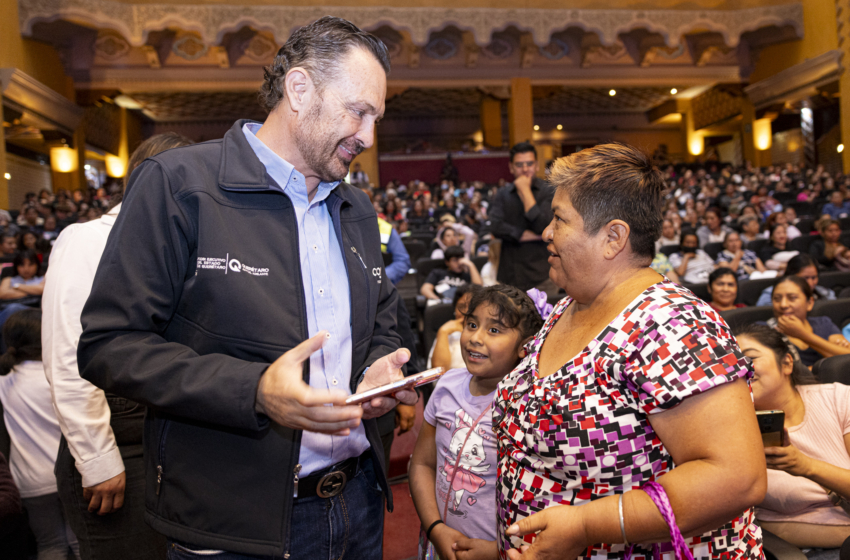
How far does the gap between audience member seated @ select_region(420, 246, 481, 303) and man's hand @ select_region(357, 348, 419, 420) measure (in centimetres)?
370

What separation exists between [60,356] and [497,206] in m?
2.44

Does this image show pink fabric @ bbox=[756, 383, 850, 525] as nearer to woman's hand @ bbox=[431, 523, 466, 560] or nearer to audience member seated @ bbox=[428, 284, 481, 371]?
woman's hand @ bbox=[431, 523, 466, 560]

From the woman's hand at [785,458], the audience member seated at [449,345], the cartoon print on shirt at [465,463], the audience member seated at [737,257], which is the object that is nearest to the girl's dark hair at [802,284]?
the audience member seated at [449,345]

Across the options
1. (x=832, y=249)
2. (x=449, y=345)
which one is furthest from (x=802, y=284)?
(x=832, y=249)

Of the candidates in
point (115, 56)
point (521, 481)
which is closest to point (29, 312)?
point (521, 481)

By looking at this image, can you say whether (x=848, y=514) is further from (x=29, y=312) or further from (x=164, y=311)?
(x=29, y=312)

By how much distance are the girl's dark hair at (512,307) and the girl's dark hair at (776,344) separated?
2.34 feet

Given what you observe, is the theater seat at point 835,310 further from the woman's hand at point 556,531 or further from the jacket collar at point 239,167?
the jacket collar at point 239,167

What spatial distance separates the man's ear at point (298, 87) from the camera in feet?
3.57

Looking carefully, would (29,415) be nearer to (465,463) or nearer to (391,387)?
(465,463)

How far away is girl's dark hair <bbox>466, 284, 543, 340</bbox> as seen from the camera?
175 cm

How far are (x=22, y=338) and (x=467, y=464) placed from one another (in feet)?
5.36

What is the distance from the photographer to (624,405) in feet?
3.05

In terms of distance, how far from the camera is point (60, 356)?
1.36 metres
